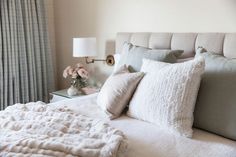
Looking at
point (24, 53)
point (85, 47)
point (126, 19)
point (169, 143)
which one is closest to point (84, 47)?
point (85, 47)

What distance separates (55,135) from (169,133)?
640 millimetres

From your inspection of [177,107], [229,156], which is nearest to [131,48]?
[177,107]

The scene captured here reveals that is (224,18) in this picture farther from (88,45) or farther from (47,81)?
(47,81)

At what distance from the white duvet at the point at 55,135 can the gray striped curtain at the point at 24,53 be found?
4.95 feet

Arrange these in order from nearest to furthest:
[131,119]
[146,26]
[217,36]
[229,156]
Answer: [229,156]
[131,119]
[217,36]
[146,26]

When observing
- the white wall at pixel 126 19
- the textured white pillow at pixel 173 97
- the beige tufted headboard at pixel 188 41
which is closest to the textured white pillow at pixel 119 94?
the textured white pillow at pixel 173 97

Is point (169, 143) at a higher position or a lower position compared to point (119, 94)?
lower

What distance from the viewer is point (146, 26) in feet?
9.02

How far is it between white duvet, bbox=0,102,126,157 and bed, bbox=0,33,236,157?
0.11 m

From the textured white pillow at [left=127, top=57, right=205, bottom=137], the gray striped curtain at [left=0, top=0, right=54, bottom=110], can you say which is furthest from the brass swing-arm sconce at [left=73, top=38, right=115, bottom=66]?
the textured white pillow at [left=127, top=57, right=205, bottom=137]

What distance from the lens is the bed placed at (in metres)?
1.36

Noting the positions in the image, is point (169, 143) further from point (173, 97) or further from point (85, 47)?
point (85, 47)

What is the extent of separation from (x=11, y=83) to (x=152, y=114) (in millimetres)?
2153

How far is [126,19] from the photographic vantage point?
115 inches
